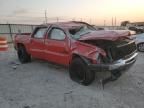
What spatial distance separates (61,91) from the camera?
6129 millimetres

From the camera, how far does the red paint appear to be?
20.2ft

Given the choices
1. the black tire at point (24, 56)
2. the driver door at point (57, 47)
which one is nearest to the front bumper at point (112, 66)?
the driver door at point (57, 47)

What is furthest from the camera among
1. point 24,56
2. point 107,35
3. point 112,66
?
point 24,56

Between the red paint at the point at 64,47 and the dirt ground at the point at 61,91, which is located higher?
the red paint at the point at 64,47

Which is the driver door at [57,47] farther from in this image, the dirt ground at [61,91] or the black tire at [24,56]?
the black tire at [24,56]

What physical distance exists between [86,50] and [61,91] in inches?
50.3

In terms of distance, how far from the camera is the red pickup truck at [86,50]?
609 cm

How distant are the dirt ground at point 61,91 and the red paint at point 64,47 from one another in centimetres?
→ 61

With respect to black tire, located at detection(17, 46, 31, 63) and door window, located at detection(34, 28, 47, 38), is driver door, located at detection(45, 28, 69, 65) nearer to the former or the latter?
door window, located at detection(34, 28, 47, 38)

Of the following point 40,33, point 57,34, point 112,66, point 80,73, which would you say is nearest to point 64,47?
point 57,34

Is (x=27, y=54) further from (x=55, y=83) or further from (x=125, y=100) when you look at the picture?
(x=125, y=100)

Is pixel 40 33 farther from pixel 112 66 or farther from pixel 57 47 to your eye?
pixel 112 66

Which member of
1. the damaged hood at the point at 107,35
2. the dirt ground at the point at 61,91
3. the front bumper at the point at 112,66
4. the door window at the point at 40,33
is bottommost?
the dirt ground at the point at 61,91

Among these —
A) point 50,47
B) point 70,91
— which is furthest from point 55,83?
point 50,47
